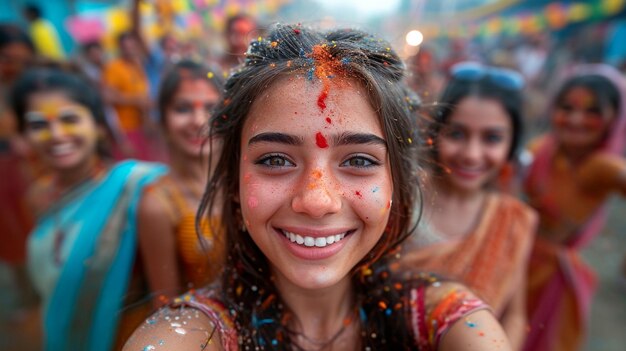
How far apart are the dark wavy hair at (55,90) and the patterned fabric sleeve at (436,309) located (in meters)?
1.90

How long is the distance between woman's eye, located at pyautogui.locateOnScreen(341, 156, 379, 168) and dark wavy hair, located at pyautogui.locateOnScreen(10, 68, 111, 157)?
68.7 inches

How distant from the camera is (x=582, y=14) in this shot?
11891 mm

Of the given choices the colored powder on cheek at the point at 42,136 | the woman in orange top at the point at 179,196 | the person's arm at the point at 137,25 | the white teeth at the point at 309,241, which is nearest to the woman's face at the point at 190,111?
the woman in orange top at the point at 179,196

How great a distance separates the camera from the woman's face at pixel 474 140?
1.77 metres

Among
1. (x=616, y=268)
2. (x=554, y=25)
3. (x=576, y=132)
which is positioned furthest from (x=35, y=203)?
(x=554, y=25)

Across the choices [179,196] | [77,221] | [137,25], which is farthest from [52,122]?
[137,25]

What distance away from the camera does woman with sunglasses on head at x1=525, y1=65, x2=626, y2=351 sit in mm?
2221

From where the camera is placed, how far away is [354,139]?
3.07 ft

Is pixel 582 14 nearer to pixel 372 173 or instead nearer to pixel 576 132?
pixel 576 132

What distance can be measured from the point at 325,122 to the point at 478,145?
3.54 feet

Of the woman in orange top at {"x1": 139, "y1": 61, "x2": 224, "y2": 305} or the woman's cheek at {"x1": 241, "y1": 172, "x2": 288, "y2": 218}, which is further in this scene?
the woman in orange top at {"x1": 139, "y1": 61, "x2": 224, "y2": 305}

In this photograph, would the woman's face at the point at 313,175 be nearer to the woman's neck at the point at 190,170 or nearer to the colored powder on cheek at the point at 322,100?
the colored powder on cheek at the point at 322,100

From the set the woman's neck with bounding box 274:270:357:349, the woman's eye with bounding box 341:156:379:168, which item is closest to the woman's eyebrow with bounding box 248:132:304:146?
the woman's eye with bounding box 341:156:379:168

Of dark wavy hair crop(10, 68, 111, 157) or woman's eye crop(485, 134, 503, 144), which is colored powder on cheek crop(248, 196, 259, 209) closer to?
woman's eye crop(485, 134, 503, 144)
